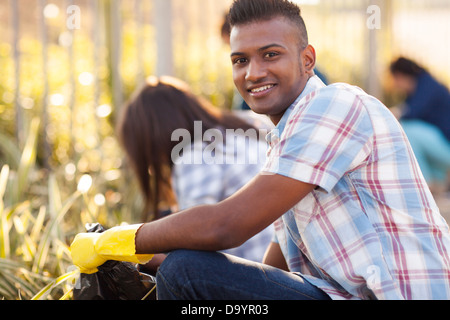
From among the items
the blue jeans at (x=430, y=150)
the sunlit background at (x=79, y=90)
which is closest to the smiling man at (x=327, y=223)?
the sunlit background at (x=79, y=90)

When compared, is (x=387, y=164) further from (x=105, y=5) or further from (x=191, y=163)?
(x=105, y=5)

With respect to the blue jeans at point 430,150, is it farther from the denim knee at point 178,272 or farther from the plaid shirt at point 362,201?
the denim knee at point 178,272

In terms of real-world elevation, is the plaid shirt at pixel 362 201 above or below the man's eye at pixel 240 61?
below

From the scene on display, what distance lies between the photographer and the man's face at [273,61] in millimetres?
1797

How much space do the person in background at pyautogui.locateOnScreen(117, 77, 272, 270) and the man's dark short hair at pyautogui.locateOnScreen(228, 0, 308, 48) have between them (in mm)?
800

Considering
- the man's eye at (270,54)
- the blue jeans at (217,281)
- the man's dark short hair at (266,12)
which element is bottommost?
the blue jeans at (217,281)

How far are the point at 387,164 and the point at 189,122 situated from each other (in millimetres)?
1211

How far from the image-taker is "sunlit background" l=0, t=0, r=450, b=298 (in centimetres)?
310

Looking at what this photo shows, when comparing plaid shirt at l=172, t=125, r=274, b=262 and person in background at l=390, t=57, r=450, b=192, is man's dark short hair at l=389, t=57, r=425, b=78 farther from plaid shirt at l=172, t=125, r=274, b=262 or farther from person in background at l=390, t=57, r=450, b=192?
plaid shirt at l=172, t=125, r=274, b=262

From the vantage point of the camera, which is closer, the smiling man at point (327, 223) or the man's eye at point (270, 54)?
the smiling man at point (327, 223)

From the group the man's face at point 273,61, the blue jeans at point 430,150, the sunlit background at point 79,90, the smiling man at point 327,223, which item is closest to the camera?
the smiling man at point 327,223

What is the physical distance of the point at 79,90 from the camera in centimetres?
418
